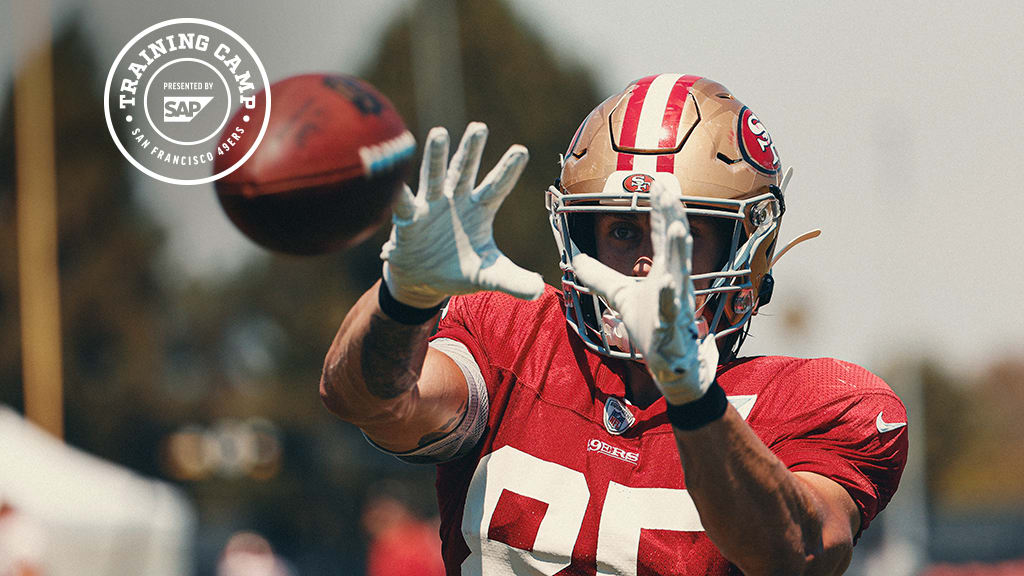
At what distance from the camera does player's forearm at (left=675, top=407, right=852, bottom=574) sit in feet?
7.43

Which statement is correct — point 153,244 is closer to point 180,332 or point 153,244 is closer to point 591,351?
point 180,332

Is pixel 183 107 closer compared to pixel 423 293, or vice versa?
pixel 423 293

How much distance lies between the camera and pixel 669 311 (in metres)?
2.18

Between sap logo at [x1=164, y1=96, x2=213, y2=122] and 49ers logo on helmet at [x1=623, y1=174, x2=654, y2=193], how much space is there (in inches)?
65.4

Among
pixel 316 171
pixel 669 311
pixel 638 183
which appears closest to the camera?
pixel 669 311

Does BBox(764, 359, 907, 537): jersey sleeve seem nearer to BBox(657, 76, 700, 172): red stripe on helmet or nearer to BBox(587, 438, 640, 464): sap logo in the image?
BBox(587, 438, 640, 464): sap logo

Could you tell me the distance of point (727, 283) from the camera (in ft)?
9.30

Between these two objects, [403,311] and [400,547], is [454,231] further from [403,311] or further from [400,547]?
[400,547]

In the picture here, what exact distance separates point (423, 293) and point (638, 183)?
1.91ft

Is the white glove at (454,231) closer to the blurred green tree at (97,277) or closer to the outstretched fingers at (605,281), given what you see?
the outstretched fingers at (605,281)

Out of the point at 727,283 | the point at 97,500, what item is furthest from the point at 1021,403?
the point at 727,283

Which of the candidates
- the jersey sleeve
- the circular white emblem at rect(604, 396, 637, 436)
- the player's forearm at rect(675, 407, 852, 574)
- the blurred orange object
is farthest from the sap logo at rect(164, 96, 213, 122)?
the blurred orange object

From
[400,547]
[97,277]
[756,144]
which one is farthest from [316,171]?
[97,277]

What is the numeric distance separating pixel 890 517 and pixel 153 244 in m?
15.7
